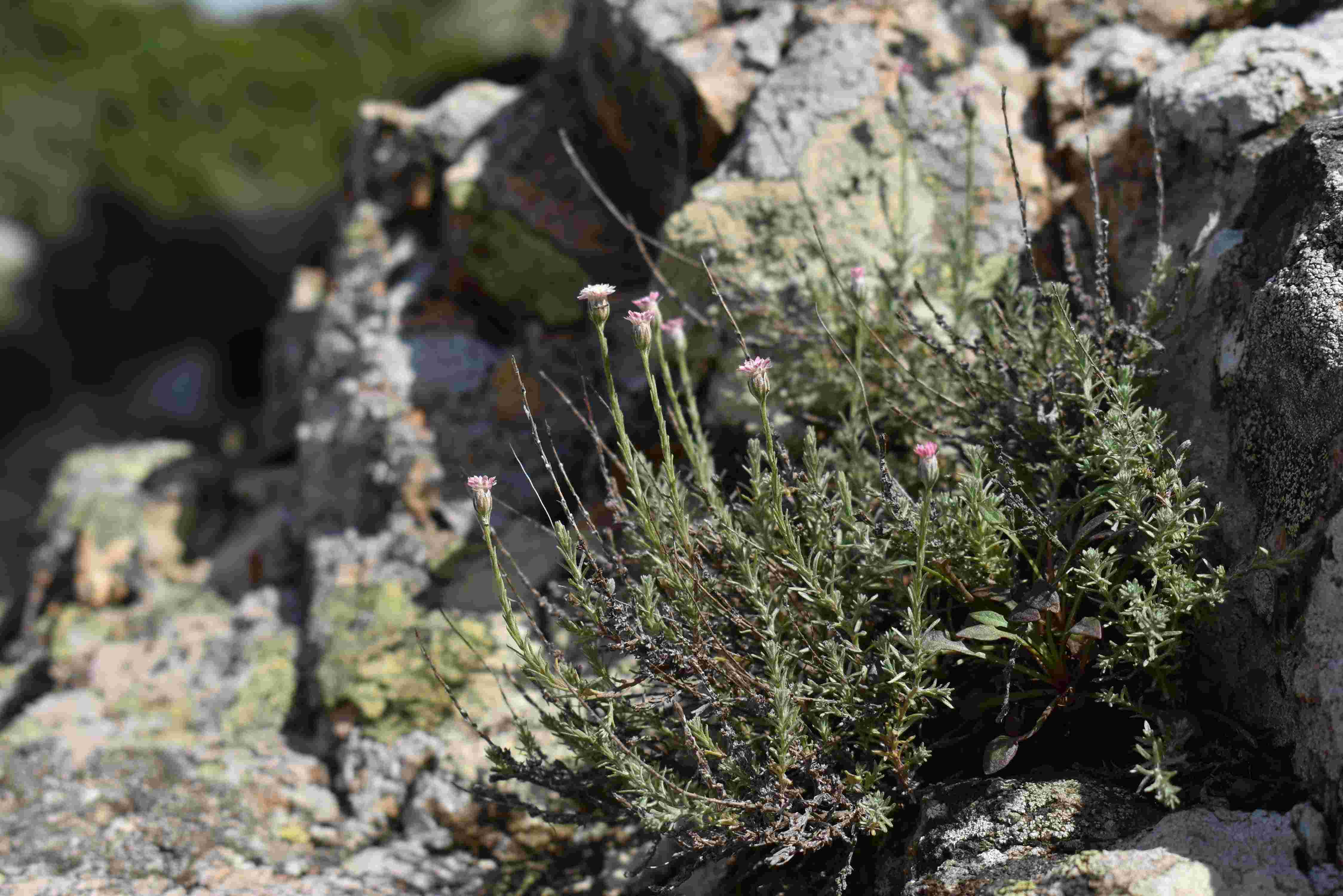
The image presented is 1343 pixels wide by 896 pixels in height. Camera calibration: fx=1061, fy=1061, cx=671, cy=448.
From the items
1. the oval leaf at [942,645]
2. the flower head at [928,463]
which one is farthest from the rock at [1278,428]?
the flower head at [928,463]

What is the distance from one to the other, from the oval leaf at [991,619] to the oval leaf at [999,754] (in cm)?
20

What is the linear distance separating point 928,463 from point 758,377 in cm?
32

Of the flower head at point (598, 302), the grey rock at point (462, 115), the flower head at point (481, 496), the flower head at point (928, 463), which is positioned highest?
the grey rock at point (462, 115)

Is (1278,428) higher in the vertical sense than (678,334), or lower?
lower

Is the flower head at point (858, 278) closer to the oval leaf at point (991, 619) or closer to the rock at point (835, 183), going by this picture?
the rock at point (835, 183)

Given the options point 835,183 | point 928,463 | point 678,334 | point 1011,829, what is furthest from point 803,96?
point 1011,829

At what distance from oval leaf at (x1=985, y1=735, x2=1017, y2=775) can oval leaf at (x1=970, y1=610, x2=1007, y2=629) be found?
7.9 inches

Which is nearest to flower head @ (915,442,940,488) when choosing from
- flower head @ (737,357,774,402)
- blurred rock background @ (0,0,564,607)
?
flower head @ (737,357,774,402)

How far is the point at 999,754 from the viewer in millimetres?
1876

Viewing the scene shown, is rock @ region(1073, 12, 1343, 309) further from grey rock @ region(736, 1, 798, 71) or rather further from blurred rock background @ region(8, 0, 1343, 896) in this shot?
grey rock @ region(736, 1, 798, 71)

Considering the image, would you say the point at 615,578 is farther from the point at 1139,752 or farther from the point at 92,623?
the point at 92,623

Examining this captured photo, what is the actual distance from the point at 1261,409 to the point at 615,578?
1.31 m

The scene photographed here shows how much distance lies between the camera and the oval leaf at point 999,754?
186 cm

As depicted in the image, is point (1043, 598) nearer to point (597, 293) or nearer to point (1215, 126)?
point (597, 293)
